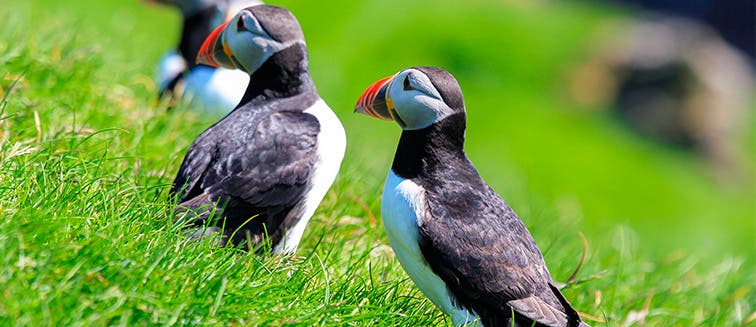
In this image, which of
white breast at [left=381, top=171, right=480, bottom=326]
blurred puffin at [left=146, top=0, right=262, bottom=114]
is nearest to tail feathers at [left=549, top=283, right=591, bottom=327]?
white breast at [left=381, top=171, right=480, bottom=326]

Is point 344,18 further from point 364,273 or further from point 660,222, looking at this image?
point 364,273

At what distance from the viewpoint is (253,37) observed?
151 inches

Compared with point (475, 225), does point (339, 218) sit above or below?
below

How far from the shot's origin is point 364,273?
12.3 ft

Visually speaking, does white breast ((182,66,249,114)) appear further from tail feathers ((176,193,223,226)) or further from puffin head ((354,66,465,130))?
puffin head ((354,66,465,130))

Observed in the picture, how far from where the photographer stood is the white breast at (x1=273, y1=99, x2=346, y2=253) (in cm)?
365

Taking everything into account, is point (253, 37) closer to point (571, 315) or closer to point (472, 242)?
point (472, 242)

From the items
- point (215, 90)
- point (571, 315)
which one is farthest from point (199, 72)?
point (571, 315)

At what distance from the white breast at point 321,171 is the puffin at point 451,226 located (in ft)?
0.98

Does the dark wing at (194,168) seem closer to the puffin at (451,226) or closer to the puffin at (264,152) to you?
the puffin at (264,152)

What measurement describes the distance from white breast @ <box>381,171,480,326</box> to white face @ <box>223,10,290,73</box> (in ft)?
2.96

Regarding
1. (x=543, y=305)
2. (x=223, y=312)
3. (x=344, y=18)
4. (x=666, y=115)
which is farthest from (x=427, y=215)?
(x=666, y=115)

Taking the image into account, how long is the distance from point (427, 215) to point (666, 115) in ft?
37.3

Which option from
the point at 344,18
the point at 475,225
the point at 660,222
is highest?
the point at 475,225
